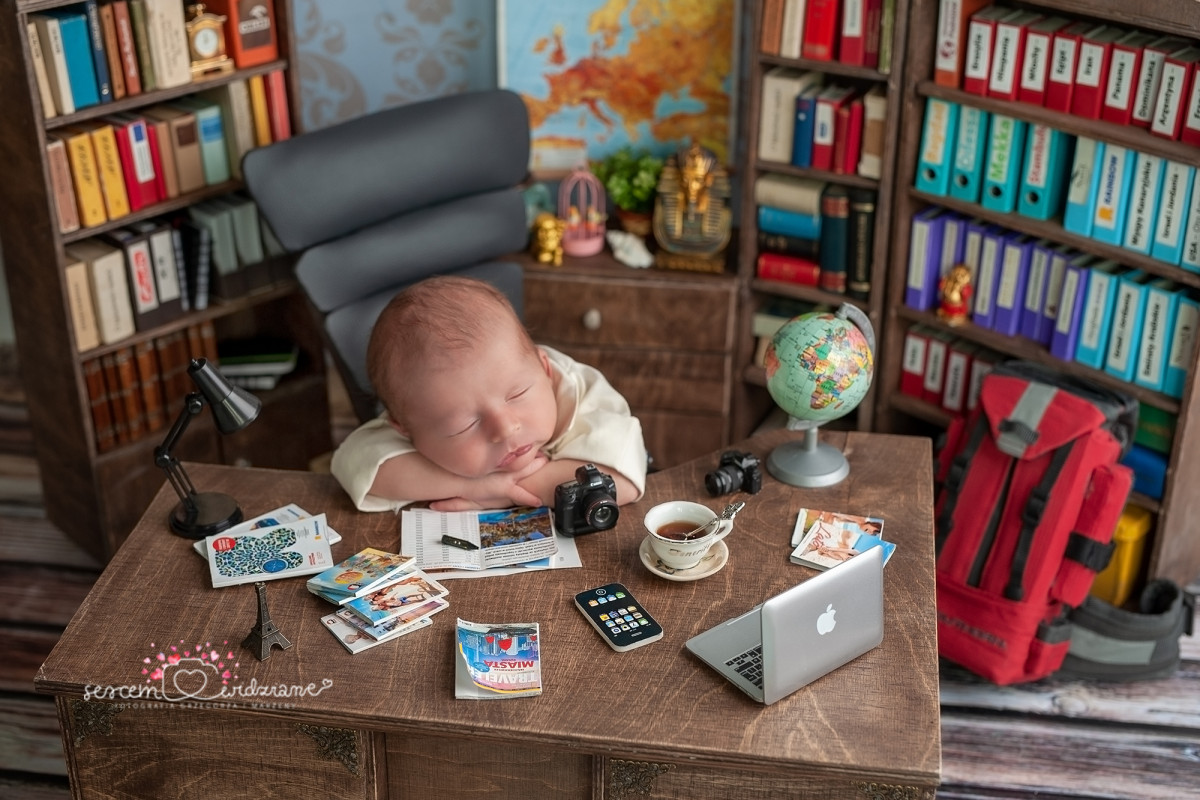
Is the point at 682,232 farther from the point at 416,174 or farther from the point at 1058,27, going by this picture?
the point at 1058,27

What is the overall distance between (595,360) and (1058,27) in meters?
1.34

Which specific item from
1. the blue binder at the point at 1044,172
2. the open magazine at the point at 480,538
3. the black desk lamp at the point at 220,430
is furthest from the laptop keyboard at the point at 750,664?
the blue binder at the point at 1044,172

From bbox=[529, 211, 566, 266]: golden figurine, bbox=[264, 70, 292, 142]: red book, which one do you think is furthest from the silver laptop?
bbox=[264, 70, 292, 142]: red book

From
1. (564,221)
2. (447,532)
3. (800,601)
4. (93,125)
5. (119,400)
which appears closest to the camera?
(800,601)

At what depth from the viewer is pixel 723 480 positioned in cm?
223

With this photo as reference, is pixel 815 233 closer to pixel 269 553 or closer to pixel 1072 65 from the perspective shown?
pixel 1072 65

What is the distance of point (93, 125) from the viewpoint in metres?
2.96

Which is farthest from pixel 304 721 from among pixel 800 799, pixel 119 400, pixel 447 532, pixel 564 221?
pixel 564 221

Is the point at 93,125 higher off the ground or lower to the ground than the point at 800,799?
higher

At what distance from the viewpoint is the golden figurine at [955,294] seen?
10.1 ft

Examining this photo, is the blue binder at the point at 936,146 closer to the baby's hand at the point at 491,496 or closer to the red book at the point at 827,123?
the red book at the point at 827,123

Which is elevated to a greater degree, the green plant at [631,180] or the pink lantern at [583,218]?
the green plant at [631,180]

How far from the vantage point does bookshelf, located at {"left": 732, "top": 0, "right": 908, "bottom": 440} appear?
9.76 feet

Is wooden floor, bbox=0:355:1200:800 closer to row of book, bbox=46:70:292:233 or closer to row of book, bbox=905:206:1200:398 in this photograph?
row of book, bbox=905:206:1200:398
